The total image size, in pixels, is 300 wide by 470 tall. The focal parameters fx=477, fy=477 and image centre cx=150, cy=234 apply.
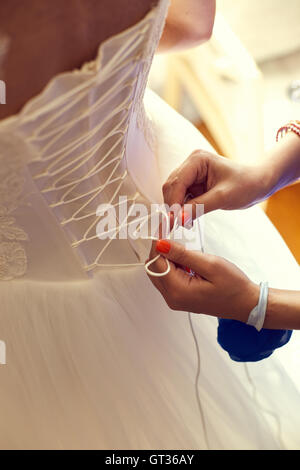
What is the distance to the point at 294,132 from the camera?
0.77 meters

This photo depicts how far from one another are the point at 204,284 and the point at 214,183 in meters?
0.18

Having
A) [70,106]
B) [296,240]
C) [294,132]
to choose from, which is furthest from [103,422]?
[296,240]

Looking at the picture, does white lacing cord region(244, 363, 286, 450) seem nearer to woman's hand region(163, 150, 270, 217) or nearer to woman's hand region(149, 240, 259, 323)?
woman's hand region(149, 240, 259, 323)

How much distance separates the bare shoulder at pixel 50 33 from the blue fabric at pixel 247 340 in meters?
0.36

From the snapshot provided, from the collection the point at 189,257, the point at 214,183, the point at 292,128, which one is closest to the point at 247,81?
the point at 292,128

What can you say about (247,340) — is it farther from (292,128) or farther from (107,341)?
(292,128)

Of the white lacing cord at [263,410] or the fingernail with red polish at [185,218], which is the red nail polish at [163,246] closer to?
the fingernail with red polish at [185,218]

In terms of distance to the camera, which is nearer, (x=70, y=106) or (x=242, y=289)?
(x=70, y=106)

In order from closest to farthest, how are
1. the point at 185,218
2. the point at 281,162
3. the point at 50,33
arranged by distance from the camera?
1. the point at 50,33
2. the point at 185,218
3. the point at 281,162

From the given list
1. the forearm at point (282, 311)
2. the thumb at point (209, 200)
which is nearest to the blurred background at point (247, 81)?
the thumb at point (209, 200)

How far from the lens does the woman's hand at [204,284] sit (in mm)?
563

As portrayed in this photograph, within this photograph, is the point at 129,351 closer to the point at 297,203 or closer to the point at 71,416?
the point at 71,416

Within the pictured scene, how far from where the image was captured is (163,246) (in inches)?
21.8
